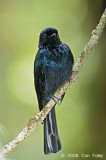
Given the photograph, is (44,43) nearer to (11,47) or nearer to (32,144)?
(11,47)

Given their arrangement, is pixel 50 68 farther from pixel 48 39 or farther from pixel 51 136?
pixel 51 136

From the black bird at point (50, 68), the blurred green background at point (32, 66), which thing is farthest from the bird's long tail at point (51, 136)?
the blurred green background at point (32, 66)

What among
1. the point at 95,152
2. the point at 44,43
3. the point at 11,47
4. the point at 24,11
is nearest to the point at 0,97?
the point at 11,47

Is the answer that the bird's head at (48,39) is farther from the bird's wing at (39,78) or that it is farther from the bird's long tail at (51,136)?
the bird's long tail at (51,136)

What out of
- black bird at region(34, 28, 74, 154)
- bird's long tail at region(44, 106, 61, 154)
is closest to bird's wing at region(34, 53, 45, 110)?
black bird at region(34, 28, 74, 154)

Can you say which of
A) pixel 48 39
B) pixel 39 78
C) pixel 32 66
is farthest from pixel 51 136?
pixel 48 39

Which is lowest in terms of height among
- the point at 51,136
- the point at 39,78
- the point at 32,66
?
the point at 51,136
